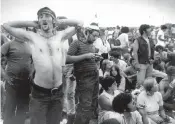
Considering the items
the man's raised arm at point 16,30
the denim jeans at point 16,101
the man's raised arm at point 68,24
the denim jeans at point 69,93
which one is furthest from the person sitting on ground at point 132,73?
the man's raised arm at point 16,30

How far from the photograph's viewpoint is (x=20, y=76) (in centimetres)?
294

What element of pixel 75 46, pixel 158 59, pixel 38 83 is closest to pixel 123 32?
pixel 158 59

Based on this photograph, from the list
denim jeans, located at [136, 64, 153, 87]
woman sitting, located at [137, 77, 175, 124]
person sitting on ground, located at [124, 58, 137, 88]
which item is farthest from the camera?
person sitting on ground, located at [124, 58, 137, 88]

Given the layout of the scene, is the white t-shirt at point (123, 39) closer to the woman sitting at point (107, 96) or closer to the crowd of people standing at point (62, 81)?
the crowd of people standing at point (62, 81)

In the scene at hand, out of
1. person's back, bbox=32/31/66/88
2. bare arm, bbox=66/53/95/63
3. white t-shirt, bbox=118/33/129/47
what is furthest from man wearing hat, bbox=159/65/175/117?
person's back, bbox=32/31/66/88

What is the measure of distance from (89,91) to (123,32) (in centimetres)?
413

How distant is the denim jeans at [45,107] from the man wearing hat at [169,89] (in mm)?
2418

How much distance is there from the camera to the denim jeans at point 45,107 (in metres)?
2.36

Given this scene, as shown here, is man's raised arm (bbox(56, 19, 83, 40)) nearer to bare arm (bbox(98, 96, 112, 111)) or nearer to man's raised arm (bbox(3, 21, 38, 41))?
man's raised arm (bbox(3, 21, 38, 41))

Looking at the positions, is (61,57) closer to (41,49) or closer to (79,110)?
(41,49)

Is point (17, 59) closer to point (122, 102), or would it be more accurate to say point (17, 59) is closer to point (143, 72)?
point (122, 102)

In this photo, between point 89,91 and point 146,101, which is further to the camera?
point 146,101

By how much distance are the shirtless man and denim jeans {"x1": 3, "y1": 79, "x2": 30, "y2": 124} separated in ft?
1.92

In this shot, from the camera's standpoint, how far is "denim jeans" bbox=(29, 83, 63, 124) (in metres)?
2.36
